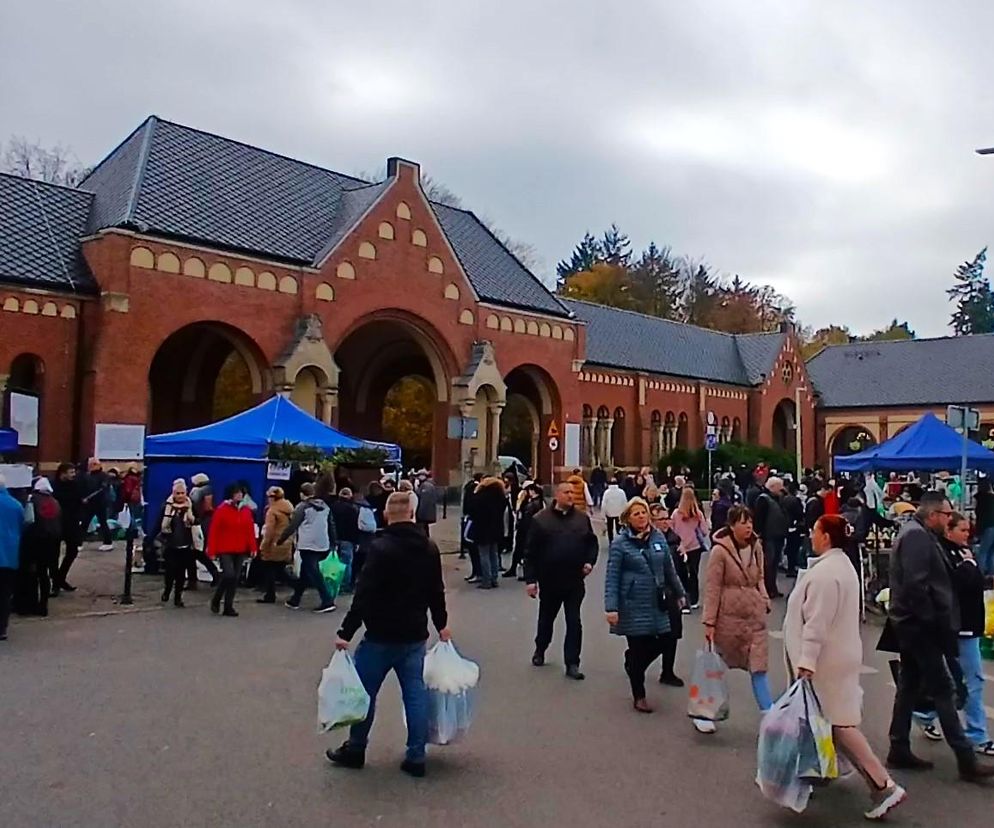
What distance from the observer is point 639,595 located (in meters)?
8.11

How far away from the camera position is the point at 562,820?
18.3 feet

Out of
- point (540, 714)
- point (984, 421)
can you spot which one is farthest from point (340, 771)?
point (984, 421)

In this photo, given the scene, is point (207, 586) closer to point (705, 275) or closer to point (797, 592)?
point (797, 592)

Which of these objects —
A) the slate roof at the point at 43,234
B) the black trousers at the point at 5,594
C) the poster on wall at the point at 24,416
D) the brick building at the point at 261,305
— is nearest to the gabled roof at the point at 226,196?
the brick building at the point at 261,305

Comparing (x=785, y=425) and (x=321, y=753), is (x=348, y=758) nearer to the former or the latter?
(x=321, y=753)

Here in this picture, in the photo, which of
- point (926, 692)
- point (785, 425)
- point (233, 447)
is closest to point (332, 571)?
point (233, 447)

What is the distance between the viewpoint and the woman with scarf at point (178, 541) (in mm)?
13172

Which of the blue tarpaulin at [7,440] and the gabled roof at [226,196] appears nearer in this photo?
the blue tarpaulin at [7,440]

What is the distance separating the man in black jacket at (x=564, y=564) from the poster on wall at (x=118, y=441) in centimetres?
1558

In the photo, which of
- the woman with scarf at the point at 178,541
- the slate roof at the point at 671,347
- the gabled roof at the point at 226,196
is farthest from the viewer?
the slate roof at the point at 671,347

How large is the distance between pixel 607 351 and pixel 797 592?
39.8m

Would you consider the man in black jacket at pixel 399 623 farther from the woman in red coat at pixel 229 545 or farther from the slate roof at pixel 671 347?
the slate roof at pixel 671 347

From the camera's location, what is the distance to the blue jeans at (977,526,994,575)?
52.1 ft

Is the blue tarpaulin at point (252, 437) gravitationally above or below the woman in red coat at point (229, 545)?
above
